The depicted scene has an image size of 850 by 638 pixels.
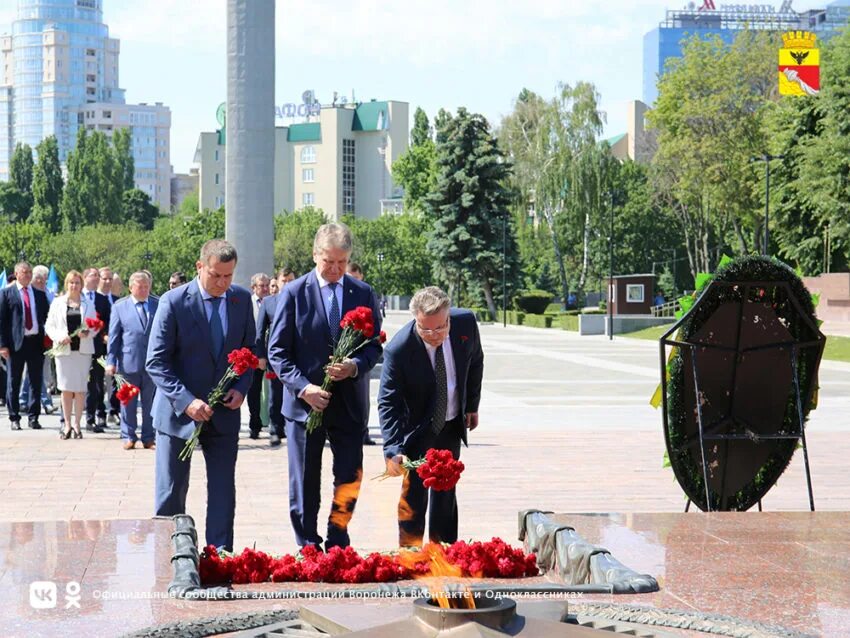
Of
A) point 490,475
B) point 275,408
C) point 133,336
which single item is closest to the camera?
point 490,475

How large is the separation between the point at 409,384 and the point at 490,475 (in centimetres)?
397

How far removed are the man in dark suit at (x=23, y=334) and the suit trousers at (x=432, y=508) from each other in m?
8.27

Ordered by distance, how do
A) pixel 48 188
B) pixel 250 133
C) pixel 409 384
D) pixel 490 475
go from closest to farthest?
1. pixel 409 384
2. pixel 490 475
3. pixel 250 133
4. pixel 48 188

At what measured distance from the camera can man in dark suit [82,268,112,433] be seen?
512 inches

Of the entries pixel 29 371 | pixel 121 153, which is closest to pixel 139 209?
pixel 121 153

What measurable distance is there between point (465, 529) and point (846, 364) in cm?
2230

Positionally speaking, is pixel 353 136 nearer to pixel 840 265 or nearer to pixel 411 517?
pixel 840 265

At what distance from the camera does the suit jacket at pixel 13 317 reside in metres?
13.6

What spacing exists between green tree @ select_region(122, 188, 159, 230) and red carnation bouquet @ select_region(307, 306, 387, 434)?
380 ft

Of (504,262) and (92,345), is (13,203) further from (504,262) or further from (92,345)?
(92,345)

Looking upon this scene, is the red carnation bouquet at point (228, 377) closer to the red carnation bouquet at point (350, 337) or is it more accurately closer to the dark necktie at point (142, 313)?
the red carnation bouquet at point (350, 337)

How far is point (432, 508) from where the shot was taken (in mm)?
6316

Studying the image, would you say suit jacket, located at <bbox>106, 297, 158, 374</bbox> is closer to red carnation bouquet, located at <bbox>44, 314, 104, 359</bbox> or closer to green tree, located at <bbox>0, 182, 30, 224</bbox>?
red carnation bouquet, located at <bbox>44, 314, 104, 359</bbox>

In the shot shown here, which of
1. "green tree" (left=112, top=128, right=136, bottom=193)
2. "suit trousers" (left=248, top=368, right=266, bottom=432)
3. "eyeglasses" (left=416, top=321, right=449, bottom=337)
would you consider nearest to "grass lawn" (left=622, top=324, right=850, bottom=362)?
"suit trousers" (left=248, top=368, right=266, bottom=432)
